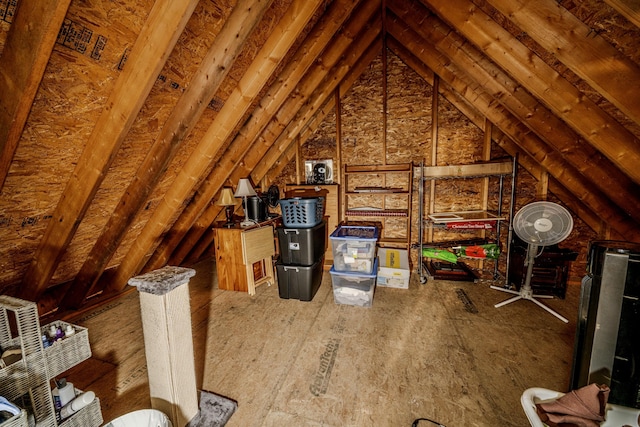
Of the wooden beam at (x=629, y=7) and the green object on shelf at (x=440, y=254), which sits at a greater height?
the wooden beam at (x=629, y=7)

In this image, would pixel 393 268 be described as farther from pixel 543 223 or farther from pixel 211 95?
pixel 211 95

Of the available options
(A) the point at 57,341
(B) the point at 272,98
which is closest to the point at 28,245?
(A) the point at 57,341

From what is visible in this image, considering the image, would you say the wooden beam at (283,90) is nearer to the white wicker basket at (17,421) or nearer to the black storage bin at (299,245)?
the black storage bin at (299,245)

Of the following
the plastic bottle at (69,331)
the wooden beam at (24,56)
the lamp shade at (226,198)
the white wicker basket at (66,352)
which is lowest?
the white wicker basket at (66,352)

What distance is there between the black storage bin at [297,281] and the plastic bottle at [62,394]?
189cm

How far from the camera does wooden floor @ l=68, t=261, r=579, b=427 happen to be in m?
1.57

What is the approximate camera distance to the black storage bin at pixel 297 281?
2869mm

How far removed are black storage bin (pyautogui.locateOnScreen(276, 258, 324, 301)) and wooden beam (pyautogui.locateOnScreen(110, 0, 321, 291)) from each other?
1304mm

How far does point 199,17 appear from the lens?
1.55 metres

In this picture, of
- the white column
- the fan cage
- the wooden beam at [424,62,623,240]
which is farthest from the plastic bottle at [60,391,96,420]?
the wooden beam at [424,62,623,240]

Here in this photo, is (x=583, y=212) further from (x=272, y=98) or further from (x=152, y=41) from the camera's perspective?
(x=152, y=41)

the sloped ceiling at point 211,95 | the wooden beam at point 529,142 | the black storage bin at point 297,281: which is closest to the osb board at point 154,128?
the sloped ceiling at point 211,95

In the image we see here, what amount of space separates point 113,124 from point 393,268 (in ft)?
9.85

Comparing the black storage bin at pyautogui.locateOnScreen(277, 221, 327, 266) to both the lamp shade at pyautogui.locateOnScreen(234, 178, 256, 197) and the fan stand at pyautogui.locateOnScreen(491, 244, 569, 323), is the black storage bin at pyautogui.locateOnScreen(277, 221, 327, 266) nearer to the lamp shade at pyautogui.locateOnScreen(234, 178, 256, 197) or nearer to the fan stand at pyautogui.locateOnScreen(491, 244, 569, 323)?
the lamp shade at pyautogui.locateOnScreen(234, 178, 256, 197)
